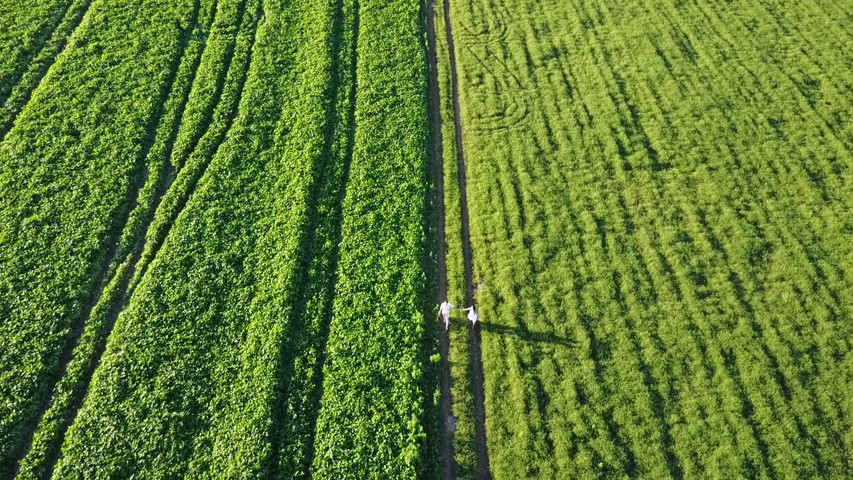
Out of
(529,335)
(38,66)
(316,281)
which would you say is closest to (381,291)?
(316,281)

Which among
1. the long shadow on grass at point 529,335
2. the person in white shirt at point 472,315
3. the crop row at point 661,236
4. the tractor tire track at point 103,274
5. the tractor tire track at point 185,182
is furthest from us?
the tractor tire track at point 185,182

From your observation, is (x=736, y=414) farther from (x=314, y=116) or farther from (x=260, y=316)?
(x=314, y=116)

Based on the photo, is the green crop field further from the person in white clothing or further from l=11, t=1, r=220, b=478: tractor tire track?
the person in white clothing

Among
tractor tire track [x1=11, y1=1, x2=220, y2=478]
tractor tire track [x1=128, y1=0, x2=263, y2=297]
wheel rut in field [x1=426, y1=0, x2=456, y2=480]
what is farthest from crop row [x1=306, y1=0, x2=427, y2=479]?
tractor tire track [x1=11, y1=1, x2=220, y2=478]

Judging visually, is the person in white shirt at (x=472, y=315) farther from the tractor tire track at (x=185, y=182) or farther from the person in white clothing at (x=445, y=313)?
the tractor tire track at (x=185, y=182)

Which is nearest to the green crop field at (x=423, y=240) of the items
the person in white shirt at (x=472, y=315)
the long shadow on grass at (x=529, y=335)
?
the long shadow on grass at (x=529, y=335)

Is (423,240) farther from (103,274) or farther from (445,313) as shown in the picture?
(103,274)
